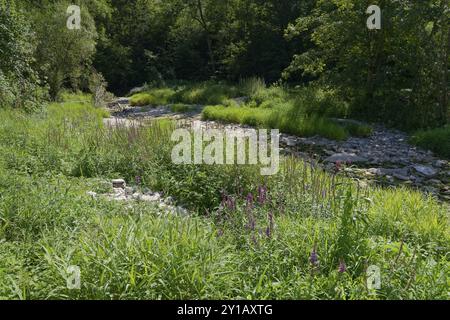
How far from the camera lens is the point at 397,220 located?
4371mm

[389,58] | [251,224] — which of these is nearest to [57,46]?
[389,58]

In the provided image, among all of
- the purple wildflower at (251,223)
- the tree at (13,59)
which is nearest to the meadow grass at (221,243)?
the purple wildflower at (251,223)

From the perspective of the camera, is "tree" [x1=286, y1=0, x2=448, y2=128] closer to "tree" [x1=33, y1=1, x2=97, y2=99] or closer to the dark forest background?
the dark forest background

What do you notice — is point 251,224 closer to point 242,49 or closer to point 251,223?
point 251,223

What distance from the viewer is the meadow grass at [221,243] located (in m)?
2.87

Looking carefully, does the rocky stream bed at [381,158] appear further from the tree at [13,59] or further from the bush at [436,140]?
the tree at [13,59]

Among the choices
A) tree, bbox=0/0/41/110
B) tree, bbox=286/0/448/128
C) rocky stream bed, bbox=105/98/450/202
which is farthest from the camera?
tree, bbox=286/0/448/128

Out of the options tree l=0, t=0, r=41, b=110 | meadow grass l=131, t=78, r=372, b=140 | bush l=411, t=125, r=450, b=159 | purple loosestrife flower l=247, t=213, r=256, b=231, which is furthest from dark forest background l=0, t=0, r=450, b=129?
purple loosestrife flower l=247, t=213, r=256, b=231

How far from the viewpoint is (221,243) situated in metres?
3.59

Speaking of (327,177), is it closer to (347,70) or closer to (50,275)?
(50,275)

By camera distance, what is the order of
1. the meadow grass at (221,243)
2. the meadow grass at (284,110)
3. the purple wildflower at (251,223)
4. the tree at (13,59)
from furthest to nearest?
the meadow grass at (284,110), the tree at (13,59), the purple wildflower at (251,223), the meadow grass at (221,243)

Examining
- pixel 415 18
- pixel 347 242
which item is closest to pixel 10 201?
pixel 347 242

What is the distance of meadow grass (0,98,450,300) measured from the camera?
287 centimetres

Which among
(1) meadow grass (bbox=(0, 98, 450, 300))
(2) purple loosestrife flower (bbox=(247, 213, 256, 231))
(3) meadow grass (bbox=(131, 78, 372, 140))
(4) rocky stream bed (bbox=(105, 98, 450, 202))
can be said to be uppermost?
(3) meadow grass (bbox=(131, 78, 372, 140))
